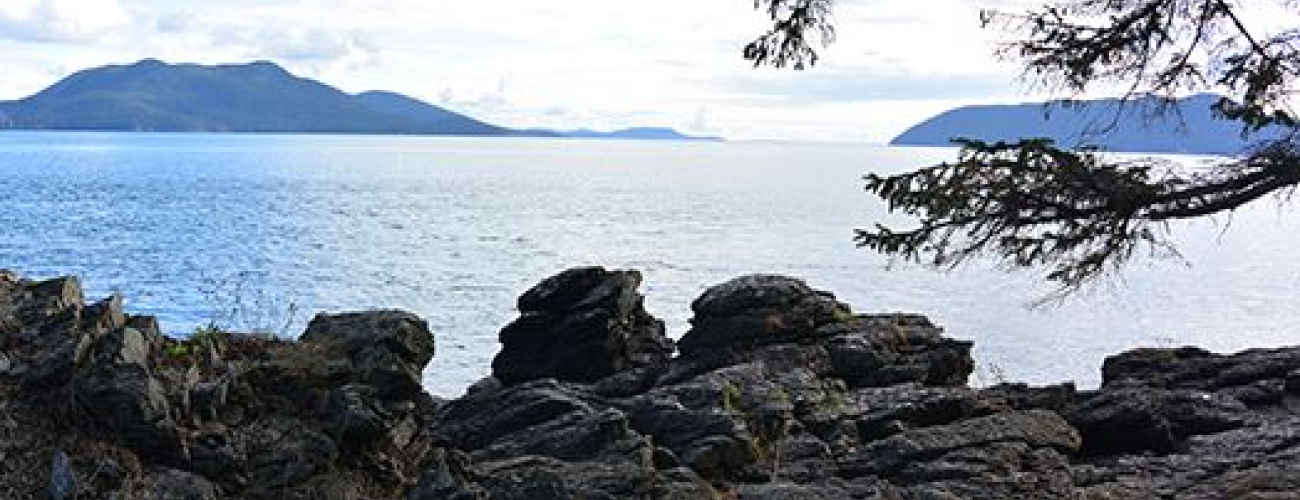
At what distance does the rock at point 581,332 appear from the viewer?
704 inches

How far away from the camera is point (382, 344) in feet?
37.3

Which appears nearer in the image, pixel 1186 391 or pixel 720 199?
pixel 1186 391

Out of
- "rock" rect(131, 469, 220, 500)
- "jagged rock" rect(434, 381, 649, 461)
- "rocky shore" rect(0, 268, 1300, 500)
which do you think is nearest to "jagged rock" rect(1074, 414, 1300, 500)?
"rocky shore" rect(0, 268, 1300, 500)

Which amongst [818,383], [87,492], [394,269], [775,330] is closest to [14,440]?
[87,492]

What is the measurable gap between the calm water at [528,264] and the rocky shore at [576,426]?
200 cm

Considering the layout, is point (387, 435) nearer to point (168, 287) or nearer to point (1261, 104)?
point (1261, 104)

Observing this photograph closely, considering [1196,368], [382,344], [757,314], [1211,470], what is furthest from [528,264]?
[1211,470]

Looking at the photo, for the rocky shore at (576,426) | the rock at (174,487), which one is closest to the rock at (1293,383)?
the rocky shore at (576,426)

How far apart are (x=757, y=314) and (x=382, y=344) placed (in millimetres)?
6820

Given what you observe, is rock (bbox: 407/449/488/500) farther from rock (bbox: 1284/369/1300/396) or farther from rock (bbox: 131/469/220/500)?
rock (bbox: 1284/369/1300/396)

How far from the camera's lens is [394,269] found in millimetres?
49219

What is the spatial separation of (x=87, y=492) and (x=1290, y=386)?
11.9 metres

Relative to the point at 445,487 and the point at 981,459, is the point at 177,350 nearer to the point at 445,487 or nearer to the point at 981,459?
the point at 445,487

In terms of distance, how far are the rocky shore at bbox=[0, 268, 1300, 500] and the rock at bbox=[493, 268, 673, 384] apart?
1.85 metres
